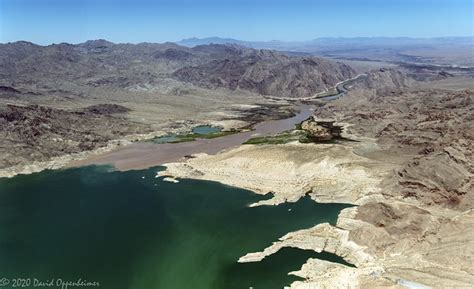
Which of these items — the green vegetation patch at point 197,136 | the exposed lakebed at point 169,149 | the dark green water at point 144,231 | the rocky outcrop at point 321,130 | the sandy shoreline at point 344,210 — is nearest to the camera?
the sandy shoreline at point 344,210

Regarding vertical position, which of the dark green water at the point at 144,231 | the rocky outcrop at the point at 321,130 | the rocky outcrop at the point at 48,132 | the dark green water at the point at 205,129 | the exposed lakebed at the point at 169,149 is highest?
the rocky outcrop at the point at 48,132

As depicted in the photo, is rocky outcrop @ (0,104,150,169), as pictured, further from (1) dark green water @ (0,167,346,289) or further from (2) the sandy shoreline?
(2) the sandy shoreline

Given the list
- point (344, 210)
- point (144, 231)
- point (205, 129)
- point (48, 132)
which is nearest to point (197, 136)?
point (205, 129)


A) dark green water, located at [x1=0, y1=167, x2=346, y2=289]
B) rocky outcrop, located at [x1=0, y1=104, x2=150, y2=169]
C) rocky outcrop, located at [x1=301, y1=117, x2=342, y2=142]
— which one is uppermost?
rocky outcrop, located at [x1=0, y1=104, x2=150, y2=169]

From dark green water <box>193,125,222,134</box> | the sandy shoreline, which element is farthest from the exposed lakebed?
the sandy shoreline

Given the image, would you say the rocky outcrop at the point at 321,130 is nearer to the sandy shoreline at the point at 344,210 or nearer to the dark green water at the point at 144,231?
the sandy shoreline at the point at 344,210

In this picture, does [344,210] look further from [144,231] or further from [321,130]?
[321,130]

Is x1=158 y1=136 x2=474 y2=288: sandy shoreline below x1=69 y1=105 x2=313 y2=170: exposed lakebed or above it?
below

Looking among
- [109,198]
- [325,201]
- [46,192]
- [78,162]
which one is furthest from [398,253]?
[78,162]

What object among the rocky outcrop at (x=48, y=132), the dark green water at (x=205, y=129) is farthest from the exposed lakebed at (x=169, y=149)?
the rocky outcrop at (x=48, y=132)
